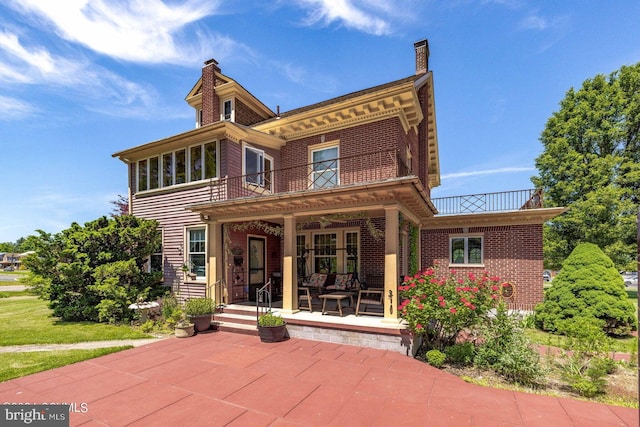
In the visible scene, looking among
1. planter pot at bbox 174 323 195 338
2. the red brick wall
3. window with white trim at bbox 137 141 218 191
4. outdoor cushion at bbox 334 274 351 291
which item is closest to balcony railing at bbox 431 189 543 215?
the red brick wall

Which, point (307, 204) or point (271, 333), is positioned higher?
point (307, 204)

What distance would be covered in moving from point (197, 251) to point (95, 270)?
3118 millimetres

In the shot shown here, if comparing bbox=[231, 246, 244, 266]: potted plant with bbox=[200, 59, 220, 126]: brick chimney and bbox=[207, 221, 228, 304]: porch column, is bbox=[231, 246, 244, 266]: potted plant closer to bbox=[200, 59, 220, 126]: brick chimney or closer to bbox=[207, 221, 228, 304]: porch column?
bbox=[207, 221, 228, 304]: porch column

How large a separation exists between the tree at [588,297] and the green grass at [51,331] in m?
12.3

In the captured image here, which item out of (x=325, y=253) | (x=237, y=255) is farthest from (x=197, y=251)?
(x=325, y=253)

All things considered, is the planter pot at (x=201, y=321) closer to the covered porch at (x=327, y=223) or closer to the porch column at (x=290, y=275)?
the covered porch at (x=327, y=223)

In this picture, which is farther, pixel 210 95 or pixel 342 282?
pixel 210 95

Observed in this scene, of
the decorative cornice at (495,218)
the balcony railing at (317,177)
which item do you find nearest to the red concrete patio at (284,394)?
the balcony railing at (317,177)

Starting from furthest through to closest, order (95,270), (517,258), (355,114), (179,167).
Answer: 1. (517,258)
2. (179,167)
3. (355,114)
4. (95,270)

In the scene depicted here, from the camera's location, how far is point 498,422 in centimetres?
382

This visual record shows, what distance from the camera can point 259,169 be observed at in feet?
37.0

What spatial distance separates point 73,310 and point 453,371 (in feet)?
37.9

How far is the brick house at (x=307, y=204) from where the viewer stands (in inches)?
334

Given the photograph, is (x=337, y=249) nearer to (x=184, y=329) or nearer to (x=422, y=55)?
(x=184, y=329)
